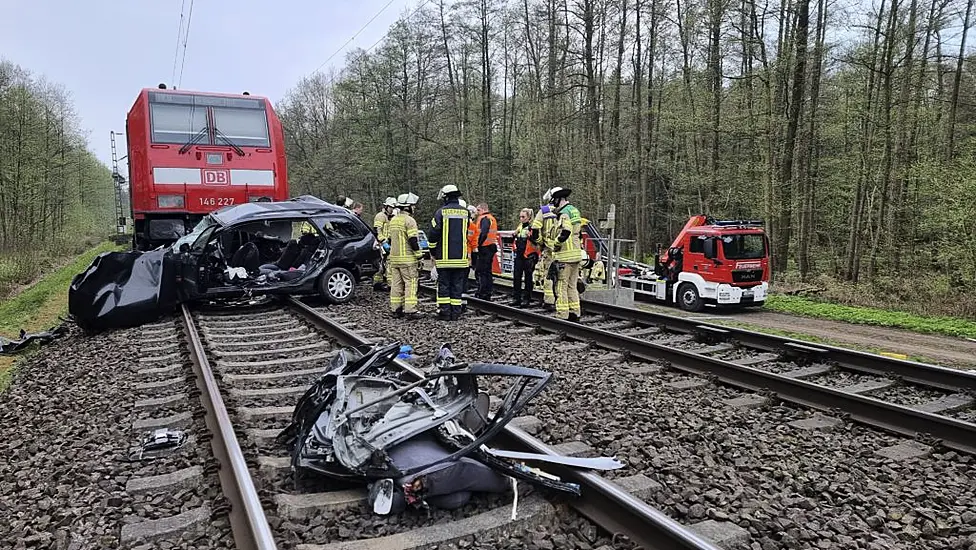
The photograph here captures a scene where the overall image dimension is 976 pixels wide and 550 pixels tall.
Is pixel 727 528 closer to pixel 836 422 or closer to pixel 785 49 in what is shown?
pixel 836 422

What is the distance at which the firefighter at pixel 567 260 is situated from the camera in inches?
363

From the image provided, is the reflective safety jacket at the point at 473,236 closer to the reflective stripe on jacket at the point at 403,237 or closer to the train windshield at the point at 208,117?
the reflective stripe on jacket at the point at 403,237

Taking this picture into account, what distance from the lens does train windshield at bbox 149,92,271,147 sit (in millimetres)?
12133

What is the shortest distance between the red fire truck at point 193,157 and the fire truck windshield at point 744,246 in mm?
9142

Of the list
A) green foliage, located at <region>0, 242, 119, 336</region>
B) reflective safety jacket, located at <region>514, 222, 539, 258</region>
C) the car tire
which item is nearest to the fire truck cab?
reflective safety jacket, located at <region>514, 222, 539, 258</region>

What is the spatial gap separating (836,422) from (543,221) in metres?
5.94

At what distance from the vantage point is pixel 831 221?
934 inches

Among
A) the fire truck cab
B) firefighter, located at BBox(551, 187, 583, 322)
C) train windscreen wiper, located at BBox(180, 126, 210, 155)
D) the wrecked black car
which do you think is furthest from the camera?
the fire truck cab

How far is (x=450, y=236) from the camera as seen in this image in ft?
30.6

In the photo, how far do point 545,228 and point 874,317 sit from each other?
22.2ft

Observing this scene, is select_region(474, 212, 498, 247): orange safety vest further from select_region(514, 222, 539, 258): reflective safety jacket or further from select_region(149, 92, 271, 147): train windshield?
select_region(149, 92, 271, 147): train windshield

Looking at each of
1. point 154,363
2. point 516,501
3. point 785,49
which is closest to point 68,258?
point 154,363

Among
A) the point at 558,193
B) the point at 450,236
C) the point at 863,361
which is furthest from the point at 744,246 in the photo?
the point at 863,361

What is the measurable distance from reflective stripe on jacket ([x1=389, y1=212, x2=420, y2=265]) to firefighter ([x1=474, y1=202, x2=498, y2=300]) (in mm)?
1816
